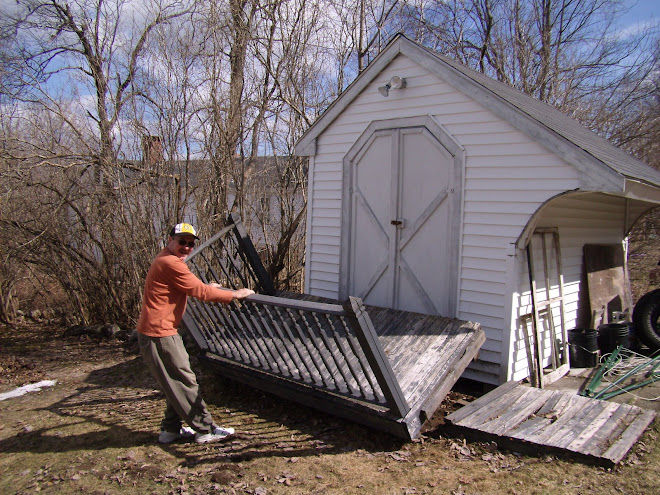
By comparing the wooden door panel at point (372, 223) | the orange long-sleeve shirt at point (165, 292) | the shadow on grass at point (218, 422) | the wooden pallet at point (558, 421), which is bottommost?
the shadow on grass at point (218, 422)

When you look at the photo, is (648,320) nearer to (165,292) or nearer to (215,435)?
(215,435)

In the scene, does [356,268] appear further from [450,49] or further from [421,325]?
[450,49]

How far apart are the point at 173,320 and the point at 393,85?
13.2 ft

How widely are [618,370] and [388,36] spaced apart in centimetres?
1084

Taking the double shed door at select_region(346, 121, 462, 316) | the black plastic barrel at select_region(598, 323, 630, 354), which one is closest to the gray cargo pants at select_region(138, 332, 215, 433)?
the double shed door at select_region(346, 121, 462, 316)

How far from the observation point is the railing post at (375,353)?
382 centimetres

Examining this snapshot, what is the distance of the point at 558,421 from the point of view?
15.4 feet

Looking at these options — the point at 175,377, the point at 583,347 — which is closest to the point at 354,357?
the point at 175,377

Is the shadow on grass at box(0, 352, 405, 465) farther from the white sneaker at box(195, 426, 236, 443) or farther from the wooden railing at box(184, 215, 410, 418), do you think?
the wooden railing at box(184, 215, 410, 418)

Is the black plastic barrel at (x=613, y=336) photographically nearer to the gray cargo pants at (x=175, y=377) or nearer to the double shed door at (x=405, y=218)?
the double shed door at (x=405, y=218)

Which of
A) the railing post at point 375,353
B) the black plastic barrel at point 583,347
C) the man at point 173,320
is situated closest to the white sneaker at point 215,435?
Result: the man at point 173,320

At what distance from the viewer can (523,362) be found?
5965 mm

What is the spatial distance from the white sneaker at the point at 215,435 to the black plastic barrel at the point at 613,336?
5276mm

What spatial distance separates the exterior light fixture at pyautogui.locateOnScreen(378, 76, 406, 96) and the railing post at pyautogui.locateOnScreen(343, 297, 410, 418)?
362 centimetres
